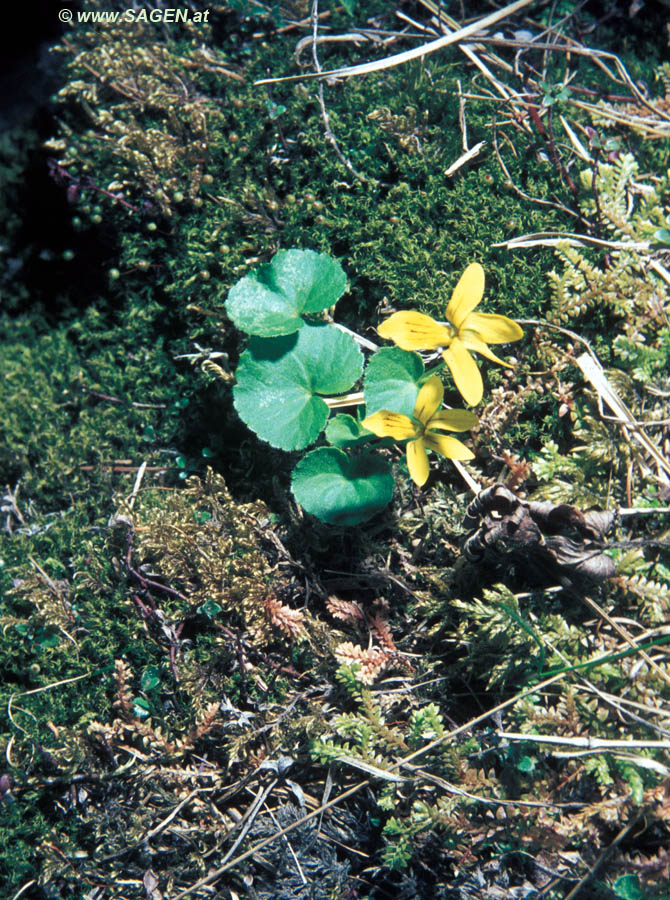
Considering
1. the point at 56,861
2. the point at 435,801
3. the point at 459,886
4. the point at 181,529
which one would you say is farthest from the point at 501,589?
the point at 56,861

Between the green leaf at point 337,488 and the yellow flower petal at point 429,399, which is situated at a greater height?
the yellow flower petal at point 429,399

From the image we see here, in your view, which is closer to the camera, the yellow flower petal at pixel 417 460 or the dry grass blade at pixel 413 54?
the yellow flower petal at pixel 417 460

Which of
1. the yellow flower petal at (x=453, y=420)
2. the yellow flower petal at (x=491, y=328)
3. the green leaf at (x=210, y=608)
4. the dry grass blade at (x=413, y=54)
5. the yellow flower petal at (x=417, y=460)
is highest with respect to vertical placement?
the dry grass blade at (x=413, y=54)

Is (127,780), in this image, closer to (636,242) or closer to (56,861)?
(56,861)

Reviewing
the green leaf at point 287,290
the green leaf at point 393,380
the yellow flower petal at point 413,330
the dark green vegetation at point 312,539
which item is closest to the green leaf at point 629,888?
the dark green vegetation at point 312,539

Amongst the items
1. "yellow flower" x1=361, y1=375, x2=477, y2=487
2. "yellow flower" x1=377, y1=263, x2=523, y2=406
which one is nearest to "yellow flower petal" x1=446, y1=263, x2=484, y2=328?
"yellow flower" x1=377, y1=263, x2=523, y2=406

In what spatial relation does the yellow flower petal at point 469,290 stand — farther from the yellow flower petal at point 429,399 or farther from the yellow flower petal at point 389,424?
the yellow flower petal at point 389,424

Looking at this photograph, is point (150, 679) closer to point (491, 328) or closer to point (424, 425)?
point (424, 425)
